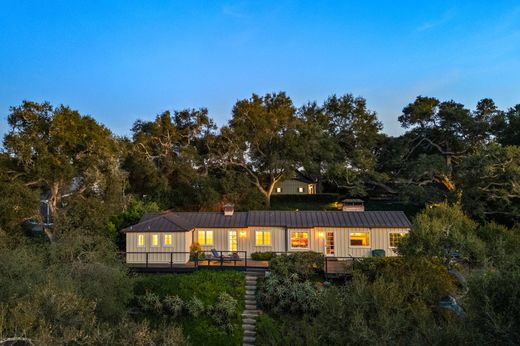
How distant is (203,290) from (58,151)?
1244cm

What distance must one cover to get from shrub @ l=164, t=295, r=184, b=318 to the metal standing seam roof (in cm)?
492

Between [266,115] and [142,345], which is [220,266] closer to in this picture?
[142,345]

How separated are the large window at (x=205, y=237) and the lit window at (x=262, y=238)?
2.80m

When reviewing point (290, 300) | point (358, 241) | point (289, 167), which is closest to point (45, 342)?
point (290, 300)

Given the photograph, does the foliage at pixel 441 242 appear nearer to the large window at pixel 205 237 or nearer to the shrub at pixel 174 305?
the shrub at pixel 174 305

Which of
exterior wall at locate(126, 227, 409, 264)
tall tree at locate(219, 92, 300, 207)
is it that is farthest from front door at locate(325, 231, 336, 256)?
tall tree at locate(219, 92, 300, 207)

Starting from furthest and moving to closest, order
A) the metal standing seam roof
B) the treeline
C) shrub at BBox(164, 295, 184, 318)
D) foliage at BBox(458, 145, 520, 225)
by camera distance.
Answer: the treeline, foliage at BBox(458, 145, 520, 225), the metal standing seam roof, shrub at BBox(164, 295, 184, 318)

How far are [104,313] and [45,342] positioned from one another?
6383 mm

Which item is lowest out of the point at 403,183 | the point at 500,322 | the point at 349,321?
the point at 349,321

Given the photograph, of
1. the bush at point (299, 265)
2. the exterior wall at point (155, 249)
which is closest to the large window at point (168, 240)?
the exterior wall at point (155, 249)

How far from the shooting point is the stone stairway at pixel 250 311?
1371 centimetres

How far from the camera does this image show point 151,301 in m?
15.3

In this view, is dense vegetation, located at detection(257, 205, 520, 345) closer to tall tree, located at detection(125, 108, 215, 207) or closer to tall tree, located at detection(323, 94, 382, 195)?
tall tree, located at detection(323, 94, 382, 195)

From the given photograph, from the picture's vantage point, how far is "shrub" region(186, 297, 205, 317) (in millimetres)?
→ 14773
